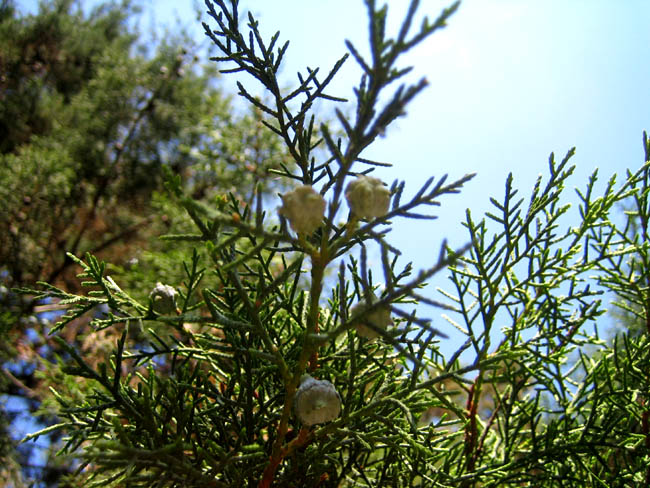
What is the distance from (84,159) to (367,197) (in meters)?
4.44

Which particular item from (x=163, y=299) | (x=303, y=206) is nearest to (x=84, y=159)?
(x=163, y=299)

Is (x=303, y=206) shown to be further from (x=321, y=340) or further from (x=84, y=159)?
(x=84, y=159)

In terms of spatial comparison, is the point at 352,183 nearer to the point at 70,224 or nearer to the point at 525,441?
the point at 525,441

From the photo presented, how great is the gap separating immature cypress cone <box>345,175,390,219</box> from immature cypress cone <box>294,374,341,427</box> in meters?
0.34

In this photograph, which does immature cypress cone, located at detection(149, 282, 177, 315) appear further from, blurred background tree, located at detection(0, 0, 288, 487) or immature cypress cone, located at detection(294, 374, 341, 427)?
blurred background tree, located at detection(0, 0, 288, 487)

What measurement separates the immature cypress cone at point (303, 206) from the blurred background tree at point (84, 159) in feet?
5.86

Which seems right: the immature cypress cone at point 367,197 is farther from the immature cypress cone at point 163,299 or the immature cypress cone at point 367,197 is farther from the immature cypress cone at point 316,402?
the immature cypress cone at point 163,299

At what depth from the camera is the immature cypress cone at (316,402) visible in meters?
0.98

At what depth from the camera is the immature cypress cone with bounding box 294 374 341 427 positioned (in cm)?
98

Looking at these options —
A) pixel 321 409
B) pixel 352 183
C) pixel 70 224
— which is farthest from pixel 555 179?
pixel 70 224

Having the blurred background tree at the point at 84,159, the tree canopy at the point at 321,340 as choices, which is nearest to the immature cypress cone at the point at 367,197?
the tree canopy at the point at 321,340

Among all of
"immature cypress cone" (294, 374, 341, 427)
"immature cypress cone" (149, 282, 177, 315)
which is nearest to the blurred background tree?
"immature cypress cone" (149, 282, 177, 315)

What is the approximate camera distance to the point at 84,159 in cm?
468

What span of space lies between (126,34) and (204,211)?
6.28m
